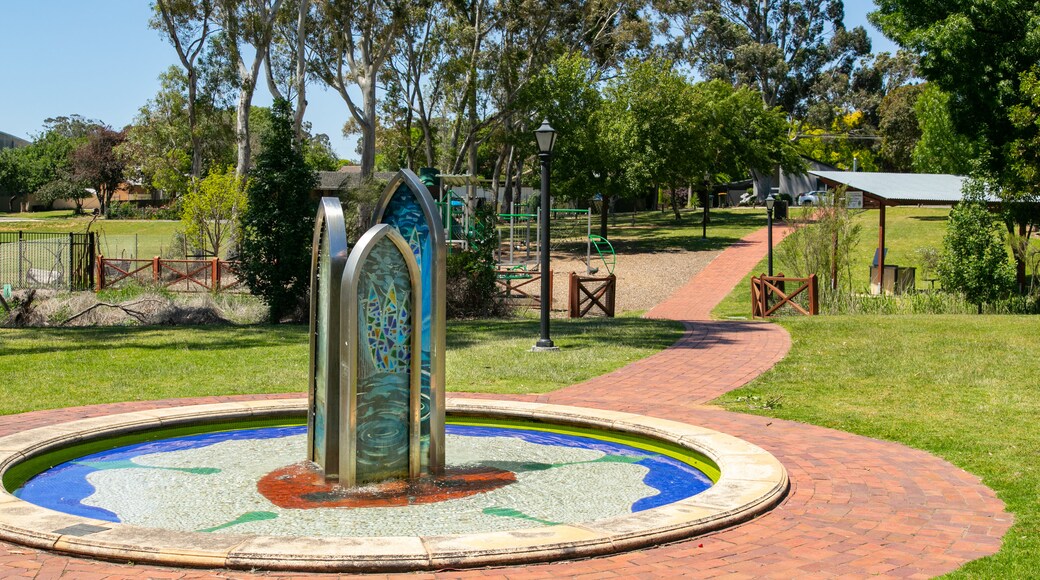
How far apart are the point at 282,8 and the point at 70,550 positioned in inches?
1519

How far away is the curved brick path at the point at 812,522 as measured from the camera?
17.3ft

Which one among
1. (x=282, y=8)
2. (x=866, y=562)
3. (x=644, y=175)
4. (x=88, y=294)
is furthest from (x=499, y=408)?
(x=282, y=8)

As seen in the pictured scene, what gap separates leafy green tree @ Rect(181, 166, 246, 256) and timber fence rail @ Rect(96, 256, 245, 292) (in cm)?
355

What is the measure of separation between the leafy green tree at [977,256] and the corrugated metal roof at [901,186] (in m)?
4.23

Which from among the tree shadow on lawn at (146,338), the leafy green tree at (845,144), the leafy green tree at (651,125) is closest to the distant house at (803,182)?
the leafy green tree at (845,144)

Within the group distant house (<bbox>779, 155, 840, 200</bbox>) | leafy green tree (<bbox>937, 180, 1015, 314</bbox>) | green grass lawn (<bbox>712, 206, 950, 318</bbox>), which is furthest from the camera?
distant house (<bbox>779, 155, 840, 200</bbox>)

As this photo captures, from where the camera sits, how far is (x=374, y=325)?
719 cm

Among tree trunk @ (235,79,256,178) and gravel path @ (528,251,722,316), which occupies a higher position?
tree trunk @ (235,79,256,178)

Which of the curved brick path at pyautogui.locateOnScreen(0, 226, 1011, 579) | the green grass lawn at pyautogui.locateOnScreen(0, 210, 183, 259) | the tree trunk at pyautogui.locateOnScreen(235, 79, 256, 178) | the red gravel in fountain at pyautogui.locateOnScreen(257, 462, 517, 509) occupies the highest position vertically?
the tree trunk at pyautogui.locateOnScreen(235, 79, 256, 178)

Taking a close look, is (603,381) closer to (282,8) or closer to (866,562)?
(866,562)

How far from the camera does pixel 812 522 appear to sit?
6.27 m

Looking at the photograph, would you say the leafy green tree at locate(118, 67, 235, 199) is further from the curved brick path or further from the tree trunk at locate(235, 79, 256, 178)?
the curved brick path

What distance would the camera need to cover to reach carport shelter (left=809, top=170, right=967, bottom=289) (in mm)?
27359

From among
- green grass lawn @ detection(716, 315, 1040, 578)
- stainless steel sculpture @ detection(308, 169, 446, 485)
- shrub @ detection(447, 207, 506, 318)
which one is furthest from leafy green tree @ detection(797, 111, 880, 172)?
stainless steel sculpture @ detection(308, 169, 446, 485)
